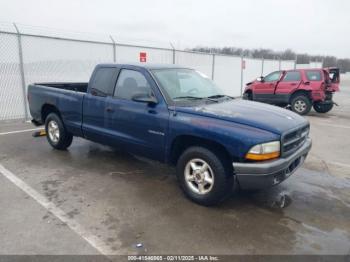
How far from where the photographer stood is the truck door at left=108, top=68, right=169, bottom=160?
4184mm

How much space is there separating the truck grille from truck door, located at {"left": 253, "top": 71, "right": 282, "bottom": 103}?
8.82 m

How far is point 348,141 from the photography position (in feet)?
25.3

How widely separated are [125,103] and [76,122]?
1455 millimetres

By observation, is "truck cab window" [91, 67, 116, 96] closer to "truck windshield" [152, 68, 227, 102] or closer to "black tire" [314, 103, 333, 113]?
"truck windshield" [152, 68, 227, 102]

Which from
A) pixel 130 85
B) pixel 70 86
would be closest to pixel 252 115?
pixel 130 85

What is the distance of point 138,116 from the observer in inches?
173

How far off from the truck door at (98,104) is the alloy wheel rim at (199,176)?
68.3 inches

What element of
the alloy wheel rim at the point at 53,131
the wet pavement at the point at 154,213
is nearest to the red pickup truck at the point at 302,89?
the wet pavement at the point at 154,213

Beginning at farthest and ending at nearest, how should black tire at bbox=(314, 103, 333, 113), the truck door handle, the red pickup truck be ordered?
black tire at bbox=(314, 103, 333, 113) < the red pickup truck < the truck door handle

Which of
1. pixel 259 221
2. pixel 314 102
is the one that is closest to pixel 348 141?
pixel 314 102

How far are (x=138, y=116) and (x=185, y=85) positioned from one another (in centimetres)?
88

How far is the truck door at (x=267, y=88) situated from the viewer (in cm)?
1271

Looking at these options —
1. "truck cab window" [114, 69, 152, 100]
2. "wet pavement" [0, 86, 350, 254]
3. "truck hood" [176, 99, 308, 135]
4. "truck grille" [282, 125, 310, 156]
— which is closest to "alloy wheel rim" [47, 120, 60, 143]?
"wet pavement" [0, 86, 350, 254]

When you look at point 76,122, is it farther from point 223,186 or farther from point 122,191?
point 223,186
